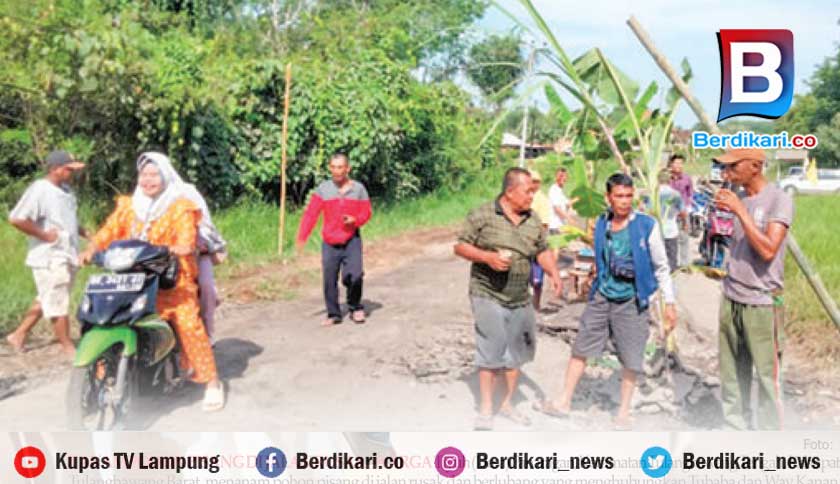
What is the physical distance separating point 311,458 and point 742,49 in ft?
8.16

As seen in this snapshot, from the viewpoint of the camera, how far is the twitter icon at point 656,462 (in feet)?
8.87

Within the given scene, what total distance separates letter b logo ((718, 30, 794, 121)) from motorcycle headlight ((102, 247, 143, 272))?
9.05ft

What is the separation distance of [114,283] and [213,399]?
32.8 inches

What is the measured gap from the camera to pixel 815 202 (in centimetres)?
578

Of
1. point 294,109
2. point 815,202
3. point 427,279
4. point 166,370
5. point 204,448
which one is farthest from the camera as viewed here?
point 294,109

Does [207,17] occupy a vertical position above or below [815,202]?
above

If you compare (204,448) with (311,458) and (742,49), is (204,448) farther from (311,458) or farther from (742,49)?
(742,49)

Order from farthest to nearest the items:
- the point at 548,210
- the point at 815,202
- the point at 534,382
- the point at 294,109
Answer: the point at 294,109 → the point at 548,210 → the point at 815,202 → the point at 534,382

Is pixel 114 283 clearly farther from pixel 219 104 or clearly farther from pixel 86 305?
pixel 219 104

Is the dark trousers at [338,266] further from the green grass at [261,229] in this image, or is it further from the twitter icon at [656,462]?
the twitter icon at [656,462]

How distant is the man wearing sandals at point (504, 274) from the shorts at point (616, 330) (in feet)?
0.76

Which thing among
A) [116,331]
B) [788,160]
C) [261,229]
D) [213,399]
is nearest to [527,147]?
[261,229]

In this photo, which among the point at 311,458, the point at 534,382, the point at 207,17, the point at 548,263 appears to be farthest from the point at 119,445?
the point at 207,17

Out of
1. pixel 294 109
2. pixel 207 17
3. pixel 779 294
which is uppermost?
pixel 207 17
